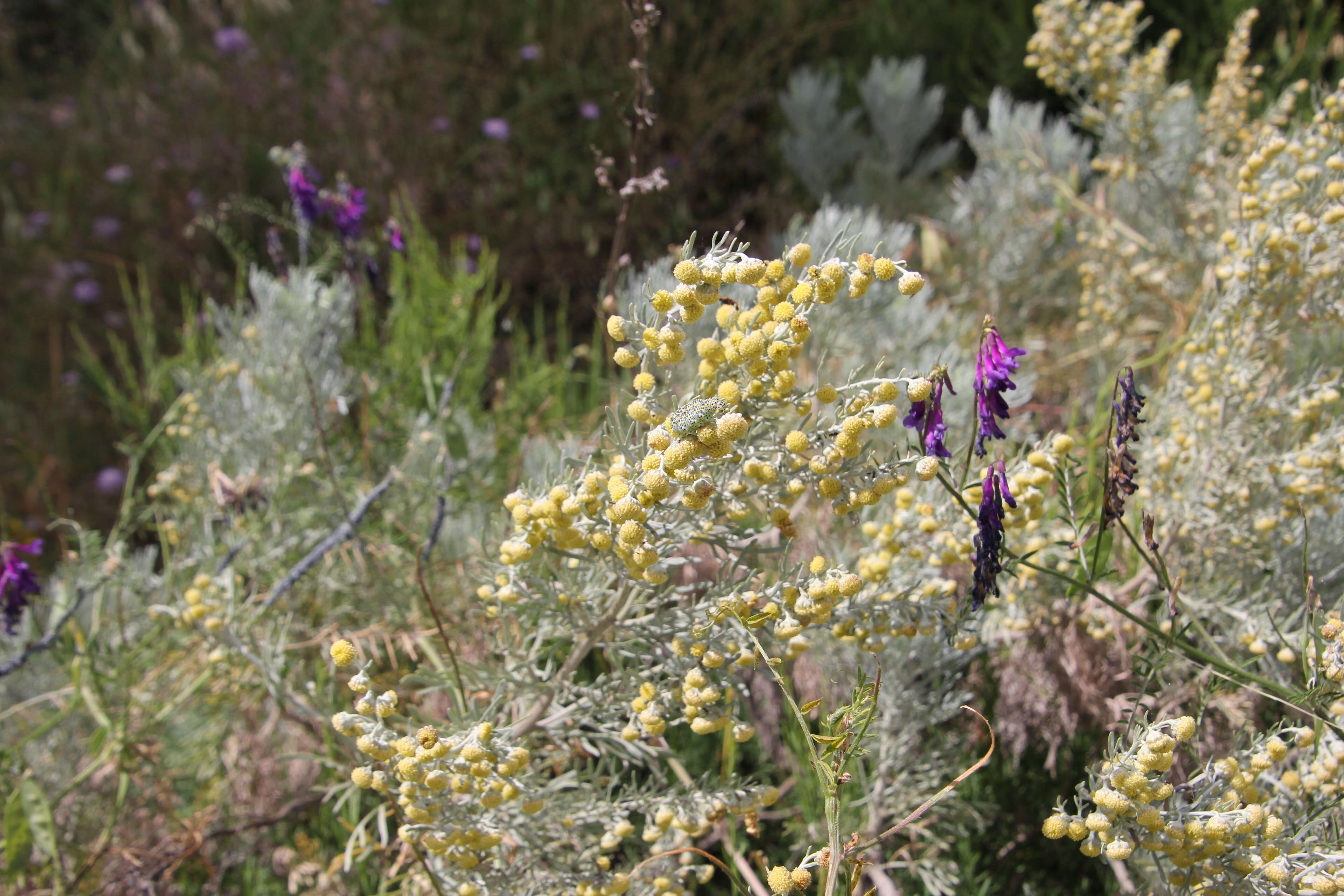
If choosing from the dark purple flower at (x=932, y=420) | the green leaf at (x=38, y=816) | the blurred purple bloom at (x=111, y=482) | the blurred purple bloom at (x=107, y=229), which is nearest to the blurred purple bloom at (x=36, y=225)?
the blurred purple bloom at (x=107, y=229)

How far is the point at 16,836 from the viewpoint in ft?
3.81

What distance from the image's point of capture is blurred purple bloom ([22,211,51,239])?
3.12m

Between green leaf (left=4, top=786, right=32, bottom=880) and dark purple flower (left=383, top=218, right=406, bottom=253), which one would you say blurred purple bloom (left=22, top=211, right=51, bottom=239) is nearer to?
dark purple flower (left=383, top=218, right=406, bottom=253)

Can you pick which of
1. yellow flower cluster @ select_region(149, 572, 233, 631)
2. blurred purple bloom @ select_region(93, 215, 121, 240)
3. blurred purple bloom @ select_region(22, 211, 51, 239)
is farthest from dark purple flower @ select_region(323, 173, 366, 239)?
blurred purple bloom @ select_region(22, 211, 51, 239)

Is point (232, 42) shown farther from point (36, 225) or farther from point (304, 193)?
point (304, 193)

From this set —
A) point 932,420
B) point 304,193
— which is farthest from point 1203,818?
point 304,193

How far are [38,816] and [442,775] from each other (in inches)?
29.2

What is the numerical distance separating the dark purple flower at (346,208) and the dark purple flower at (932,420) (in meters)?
1.07

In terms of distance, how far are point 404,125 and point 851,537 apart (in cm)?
211

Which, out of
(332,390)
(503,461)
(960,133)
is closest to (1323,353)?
(503,461)

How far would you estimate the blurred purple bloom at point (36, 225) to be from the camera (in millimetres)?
3125

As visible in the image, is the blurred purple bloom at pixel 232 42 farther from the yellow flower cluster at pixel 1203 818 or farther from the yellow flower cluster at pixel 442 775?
the yellow flower cluster at pixel 1203 818

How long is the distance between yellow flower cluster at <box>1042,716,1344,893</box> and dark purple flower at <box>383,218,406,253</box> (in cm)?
129

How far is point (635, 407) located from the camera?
79 centimetres
